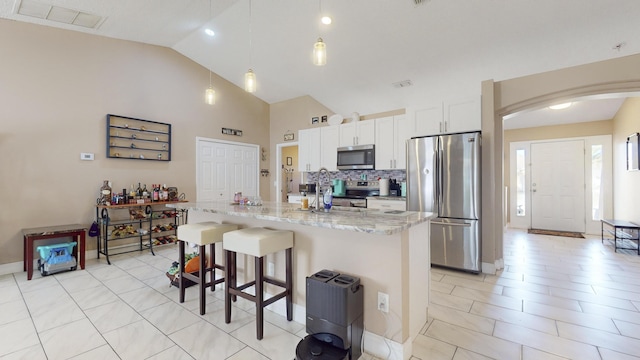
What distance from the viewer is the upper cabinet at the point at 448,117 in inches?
137

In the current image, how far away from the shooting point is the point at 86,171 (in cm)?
405

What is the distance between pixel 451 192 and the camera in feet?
11.3

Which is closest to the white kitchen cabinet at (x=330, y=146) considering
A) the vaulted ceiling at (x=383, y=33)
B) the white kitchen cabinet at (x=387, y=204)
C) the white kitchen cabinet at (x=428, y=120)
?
the vaulted ceiling at (x=383, y=33)

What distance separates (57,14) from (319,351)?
472 centimetres

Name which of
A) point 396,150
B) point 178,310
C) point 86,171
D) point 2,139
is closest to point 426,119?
point 396,150

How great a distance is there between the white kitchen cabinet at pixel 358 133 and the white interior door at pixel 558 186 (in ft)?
13.9

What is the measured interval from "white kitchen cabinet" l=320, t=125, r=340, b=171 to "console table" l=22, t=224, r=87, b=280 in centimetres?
387

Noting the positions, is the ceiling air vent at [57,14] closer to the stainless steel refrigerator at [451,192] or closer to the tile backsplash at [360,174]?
the tile backsplash at [360,174]

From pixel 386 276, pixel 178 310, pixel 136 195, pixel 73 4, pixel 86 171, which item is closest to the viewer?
pixel 386 276

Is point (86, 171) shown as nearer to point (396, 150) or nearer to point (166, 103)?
point (166, 103)

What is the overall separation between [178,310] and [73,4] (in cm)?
361

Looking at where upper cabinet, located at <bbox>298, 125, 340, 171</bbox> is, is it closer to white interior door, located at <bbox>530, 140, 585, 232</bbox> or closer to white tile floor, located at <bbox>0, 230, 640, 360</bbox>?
white tile floor, located at <bbox>0, 230, 640, 360</bbox>

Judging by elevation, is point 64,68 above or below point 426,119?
above

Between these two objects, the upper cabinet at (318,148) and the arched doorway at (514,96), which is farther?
the upper cabinet at (318,148)
